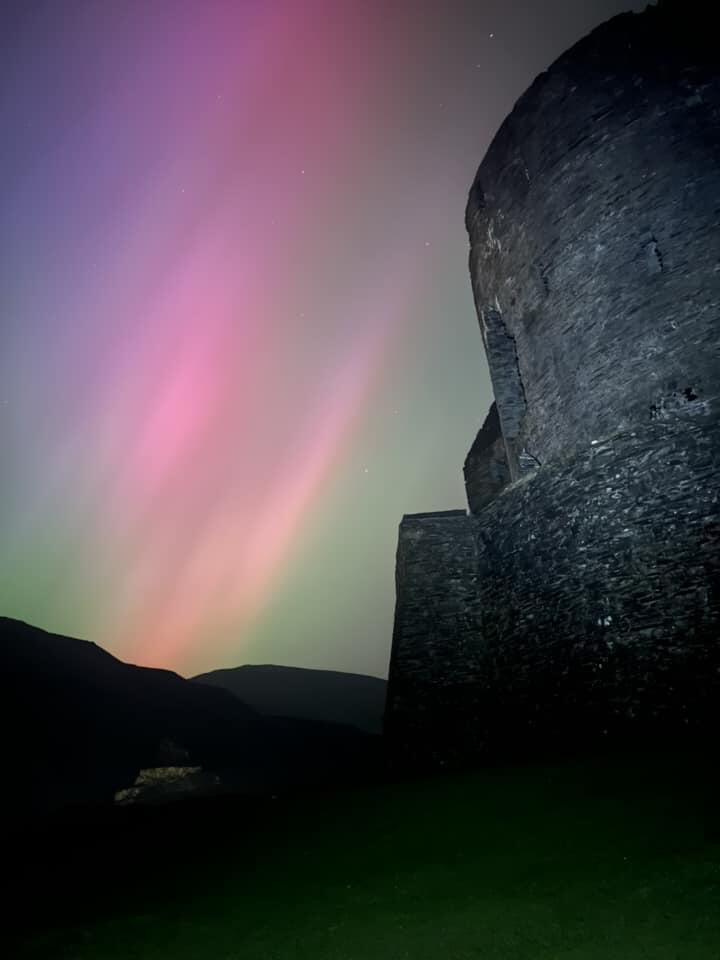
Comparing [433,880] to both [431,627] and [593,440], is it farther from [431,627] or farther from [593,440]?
[431,627]

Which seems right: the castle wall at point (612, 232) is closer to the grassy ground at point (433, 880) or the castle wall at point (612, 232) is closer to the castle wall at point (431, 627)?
the castle wall at point (431, 627)

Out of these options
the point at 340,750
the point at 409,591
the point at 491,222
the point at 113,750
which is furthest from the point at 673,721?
the point at 113,750

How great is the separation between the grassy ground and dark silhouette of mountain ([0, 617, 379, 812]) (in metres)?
32.0

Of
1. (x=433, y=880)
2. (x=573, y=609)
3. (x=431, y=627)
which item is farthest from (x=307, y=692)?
(x=433, y=880)

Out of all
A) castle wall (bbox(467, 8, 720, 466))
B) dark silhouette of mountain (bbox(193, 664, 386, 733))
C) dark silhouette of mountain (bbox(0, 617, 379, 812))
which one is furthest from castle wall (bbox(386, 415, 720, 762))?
dark silhouette of mountain (bbox(193, 664, 386, 733))

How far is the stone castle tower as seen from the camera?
779cm

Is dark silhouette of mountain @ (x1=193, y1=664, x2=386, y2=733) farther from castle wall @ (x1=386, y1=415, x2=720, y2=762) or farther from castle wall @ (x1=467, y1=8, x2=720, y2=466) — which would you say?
castle wall @ (x1=467, y1=8, x2=720, y2=466)

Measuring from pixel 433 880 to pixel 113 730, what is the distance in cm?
5336

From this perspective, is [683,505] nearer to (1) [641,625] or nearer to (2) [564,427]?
(1) [641,625]

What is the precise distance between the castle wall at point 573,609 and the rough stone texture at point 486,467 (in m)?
3.12

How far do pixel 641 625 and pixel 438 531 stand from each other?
4785 mm

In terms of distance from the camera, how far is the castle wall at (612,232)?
8.77 metres

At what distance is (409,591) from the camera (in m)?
11.8

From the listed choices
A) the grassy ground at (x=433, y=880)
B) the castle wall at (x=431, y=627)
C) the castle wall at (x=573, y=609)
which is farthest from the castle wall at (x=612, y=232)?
the grassy ground at (x=433, y=880)
